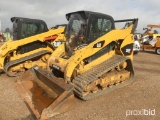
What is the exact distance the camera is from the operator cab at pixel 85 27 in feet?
23.0

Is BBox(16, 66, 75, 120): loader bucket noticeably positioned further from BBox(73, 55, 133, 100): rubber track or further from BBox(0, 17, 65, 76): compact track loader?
BBox(0, 17, 65, 76): compact track loader

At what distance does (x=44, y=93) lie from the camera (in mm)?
5863

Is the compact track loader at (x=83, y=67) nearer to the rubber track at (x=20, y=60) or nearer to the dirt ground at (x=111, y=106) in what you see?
the dirt ground at (x=111, y=106)

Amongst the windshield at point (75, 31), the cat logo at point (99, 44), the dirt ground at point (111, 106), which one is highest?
the windshield at point (75, 31)

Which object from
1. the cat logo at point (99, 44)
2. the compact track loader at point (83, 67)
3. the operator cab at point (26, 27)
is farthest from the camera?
the operator cab at point (26, 27)

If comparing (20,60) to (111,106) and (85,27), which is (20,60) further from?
(111,106)

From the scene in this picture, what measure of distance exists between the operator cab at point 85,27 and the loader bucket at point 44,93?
1.60m

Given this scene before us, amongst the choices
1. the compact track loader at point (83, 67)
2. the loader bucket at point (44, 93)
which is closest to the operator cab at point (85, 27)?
the compact track loader at point (83, 67)

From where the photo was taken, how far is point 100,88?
6645mm

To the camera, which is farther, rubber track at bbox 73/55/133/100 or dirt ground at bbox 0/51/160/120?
rubber track at bbox 73/55/133/100

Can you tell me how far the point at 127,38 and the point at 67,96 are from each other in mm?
3665

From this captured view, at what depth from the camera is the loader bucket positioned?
4.88 m

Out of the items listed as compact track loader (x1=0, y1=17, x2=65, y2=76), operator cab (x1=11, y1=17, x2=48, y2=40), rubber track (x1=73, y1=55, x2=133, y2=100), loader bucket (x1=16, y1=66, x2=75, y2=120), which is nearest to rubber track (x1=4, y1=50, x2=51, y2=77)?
compact track loader (x1=0, y1=17, x2=65, y2=76)

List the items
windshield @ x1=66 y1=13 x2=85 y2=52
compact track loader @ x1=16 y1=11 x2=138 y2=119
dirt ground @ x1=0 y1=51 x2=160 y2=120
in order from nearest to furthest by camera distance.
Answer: dirt ground @ x1=0 y1=51 x2=160 y2=120 → compact track loader @ x1=16 y1=11 x2=138 y2=119 → windshield @ x1=66 y1=13 x2=85 y2=52
